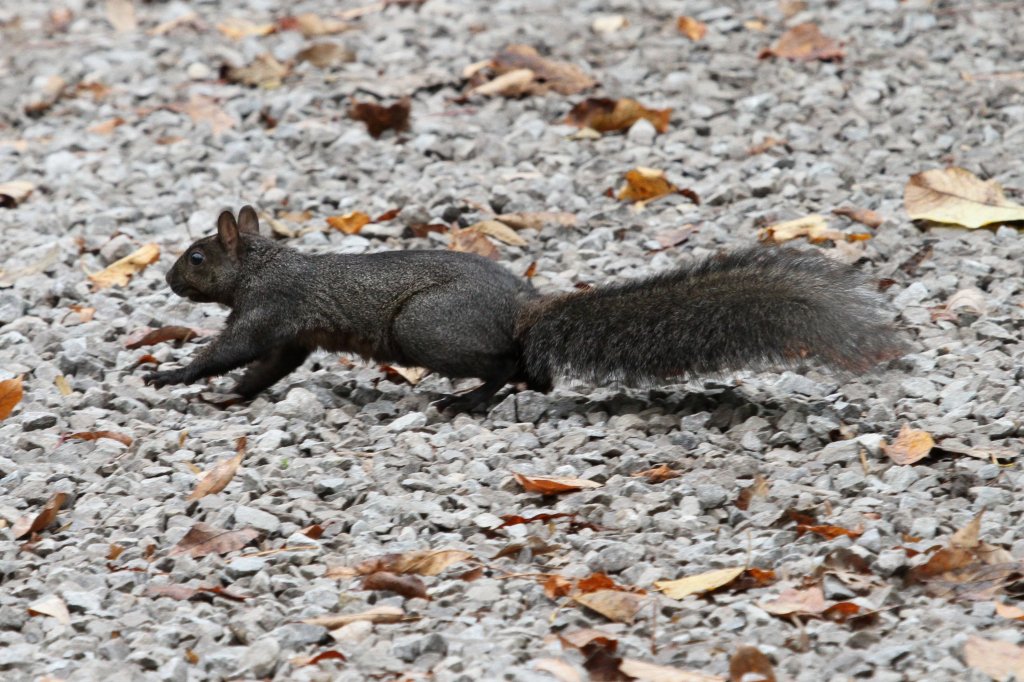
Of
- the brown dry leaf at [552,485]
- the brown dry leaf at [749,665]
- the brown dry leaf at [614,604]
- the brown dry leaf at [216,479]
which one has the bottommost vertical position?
the brown dry leaf at [552,485]

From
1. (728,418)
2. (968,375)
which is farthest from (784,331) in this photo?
(968,375)

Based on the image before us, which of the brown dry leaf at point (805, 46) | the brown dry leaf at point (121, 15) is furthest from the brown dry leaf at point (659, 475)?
the brown dry leaf at point (121, 15)

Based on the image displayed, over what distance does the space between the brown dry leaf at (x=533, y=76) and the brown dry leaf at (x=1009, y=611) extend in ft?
15.4

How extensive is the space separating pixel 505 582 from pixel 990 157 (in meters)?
3.71

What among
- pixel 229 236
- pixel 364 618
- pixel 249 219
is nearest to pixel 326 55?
pixel 249 219

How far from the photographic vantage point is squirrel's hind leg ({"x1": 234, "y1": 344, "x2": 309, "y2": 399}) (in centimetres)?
517

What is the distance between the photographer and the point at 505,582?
3.46m

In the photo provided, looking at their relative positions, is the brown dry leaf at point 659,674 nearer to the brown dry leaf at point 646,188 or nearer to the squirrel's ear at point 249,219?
the squirrel's ear at point 249,219

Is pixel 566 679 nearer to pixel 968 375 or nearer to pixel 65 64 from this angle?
pixel 968 375

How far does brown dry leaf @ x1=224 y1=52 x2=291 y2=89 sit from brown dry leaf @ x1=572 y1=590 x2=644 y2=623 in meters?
5.24

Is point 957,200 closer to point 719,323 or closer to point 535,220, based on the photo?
point 535,220

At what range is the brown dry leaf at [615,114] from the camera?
7.11 metres

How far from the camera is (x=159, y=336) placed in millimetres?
5488

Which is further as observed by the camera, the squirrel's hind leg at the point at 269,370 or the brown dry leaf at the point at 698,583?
the squirrel's hind leg at the point at 269,370
